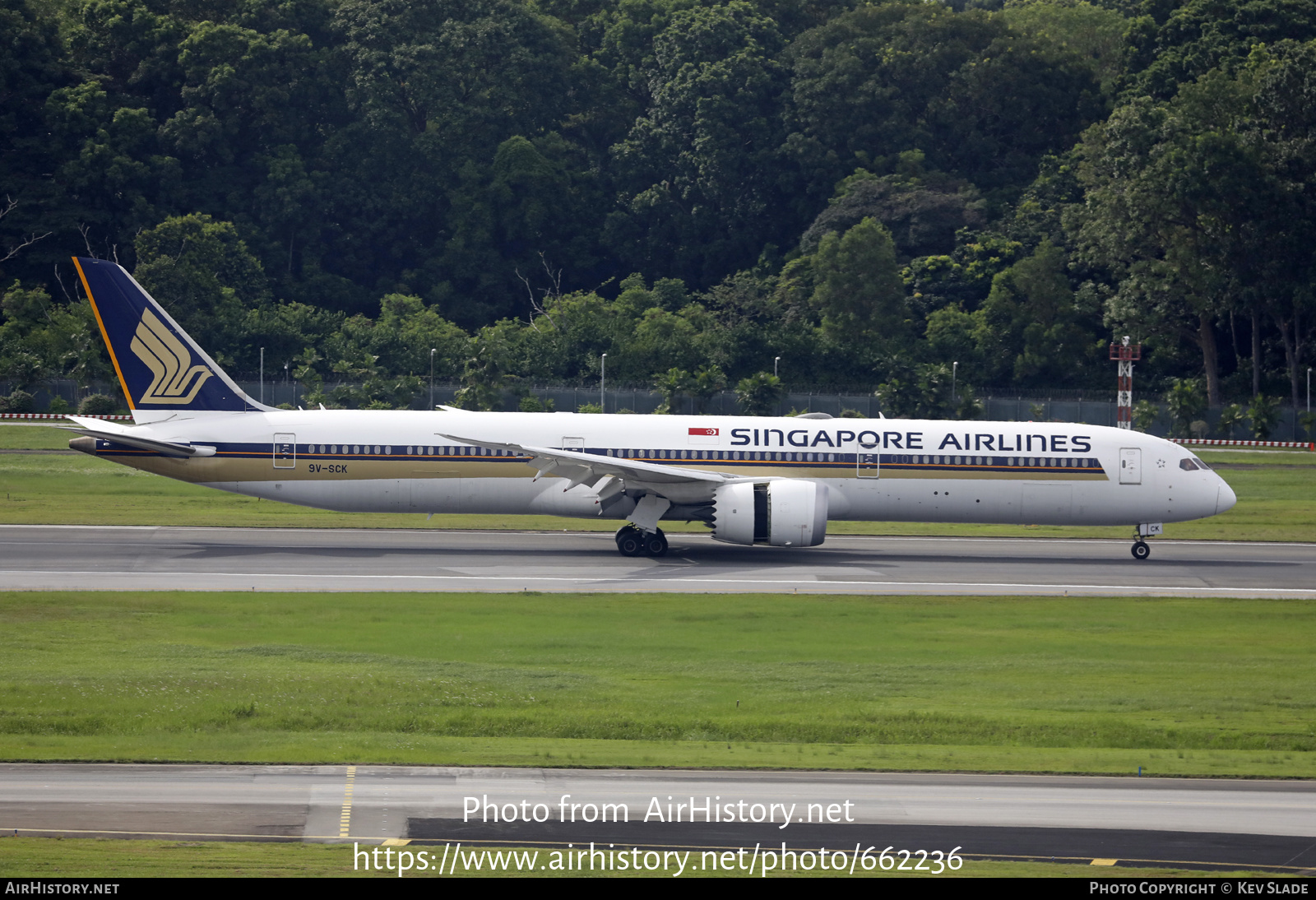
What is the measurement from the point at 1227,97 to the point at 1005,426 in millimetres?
62098

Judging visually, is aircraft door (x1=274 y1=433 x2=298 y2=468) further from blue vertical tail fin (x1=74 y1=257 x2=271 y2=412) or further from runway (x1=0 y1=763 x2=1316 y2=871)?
runway (x1=0 y1=763 x2=1316 y2=871)

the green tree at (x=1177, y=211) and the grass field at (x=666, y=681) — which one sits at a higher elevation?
the green tree at (x=1177, y=211)

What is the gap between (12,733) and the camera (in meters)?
19.0

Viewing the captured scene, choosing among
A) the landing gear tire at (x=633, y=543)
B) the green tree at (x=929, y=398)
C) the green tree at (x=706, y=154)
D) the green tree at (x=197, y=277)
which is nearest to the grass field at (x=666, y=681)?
the landing gear tire at (x=633, y=543)

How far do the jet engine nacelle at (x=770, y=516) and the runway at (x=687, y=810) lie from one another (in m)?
18.3

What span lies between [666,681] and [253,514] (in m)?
26.0

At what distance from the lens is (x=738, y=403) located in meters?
85.2

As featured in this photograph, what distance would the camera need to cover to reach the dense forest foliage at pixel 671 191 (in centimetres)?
8969

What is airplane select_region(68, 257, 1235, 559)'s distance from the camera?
37750mm

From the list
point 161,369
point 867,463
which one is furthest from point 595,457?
point 161,369

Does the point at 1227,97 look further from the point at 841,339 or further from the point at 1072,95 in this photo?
the point at 841,339

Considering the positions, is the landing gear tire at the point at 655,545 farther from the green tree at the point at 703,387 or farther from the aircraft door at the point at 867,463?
the green tree at the point at 703,387

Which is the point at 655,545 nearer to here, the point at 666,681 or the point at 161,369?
the point at 666,681

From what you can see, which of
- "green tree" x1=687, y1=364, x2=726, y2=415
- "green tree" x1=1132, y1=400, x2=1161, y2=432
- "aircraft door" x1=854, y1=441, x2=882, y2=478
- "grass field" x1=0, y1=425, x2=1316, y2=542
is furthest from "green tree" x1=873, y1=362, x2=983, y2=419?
"aircraft door" x1=854, y1=441, x2=882, y2=478
